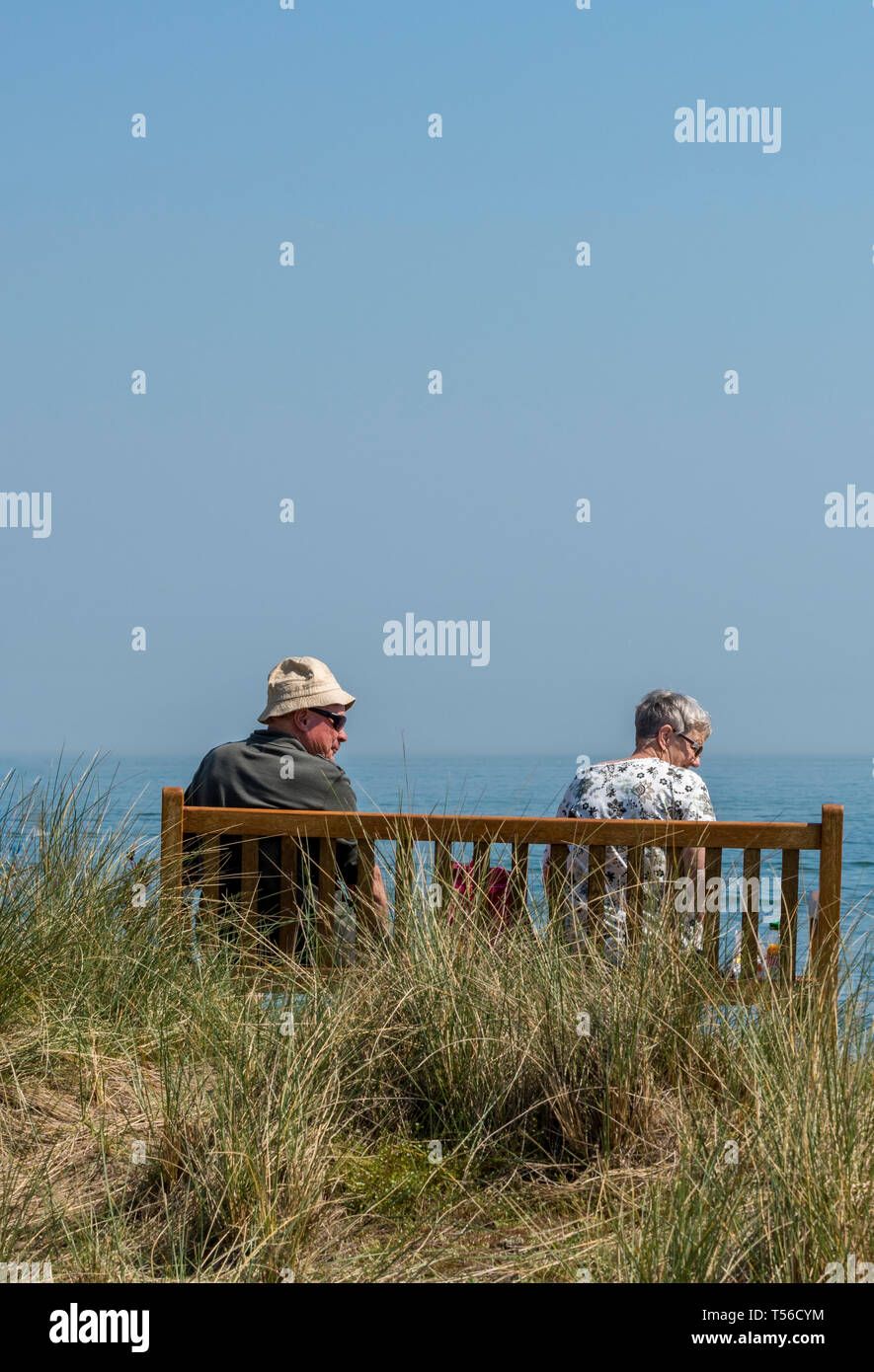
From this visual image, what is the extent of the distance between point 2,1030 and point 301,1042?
112cm

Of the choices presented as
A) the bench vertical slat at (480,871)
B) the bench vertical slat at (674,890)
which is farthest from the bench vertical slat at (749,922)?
the bench vertical slat at (480,871)

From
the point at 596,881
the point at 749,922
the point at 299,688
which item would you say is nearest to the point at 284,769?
the point at 299,688

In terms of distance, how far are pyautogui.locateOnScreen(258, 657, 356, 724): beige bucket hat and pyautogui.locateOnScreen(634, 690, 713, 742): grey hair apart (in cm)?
137

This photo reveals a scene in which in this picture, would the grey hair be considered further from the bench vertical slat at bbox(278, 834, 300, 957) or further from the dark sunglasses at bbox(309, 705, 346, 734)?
the bench vertical slat at bbox(278, 834, 300, 957)

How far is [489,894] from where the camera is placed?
16.1ft

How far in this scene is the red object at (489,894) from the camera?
4504 millimetres

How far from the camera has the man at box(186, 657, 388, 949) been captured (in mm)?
5348

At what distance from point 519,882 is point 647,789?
32.3 inches

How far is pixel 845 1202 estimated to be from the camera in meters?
2.84

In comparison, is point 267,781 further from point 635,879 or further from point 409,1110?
A: point 409,1110

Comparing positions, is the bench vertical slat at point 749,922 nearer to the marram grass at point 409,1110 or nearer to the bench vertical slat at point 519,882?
the marram grass at point 409,1110

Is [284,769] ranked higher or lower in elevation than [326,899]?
higher
